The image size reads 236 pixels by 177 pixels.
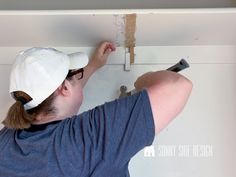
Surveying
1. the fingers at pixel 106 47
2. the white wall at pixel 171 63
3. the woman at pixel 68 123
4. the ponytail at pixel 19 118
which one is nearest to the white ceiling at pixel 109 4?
the white wall at pixel 171 63

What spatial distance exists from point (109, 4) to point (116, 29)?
117 mm

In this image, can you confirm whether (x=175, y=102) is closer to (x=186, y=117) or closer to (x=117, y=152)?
(x=117, y=152)

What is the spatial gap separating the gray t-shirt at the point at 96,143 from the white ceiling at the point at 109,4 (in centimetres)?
41

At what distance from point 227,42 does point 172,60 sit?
8.5 inches

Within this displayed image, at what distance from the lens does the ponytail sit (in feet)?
2.96

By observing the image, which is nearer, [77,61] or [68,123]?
[68,123]

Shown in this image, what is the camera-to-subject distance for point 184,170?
120cm

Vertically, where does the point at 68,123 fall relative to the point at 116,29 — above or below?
→ below

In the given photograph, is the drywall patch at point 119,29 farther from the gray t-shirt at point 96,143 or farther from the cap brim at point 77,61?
the gray t-shirt at point 96,143

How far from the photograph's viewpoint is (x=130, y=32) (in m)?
1.11

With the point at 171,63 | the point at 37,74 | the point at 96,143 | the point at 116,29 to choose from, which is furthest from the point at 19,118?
the point at 171,63

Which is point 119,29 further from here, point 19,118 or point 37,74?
point 19,118

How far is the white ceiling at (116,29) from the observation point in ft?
3.29

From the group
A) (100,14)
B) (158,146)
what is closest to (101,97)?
(158,146)
